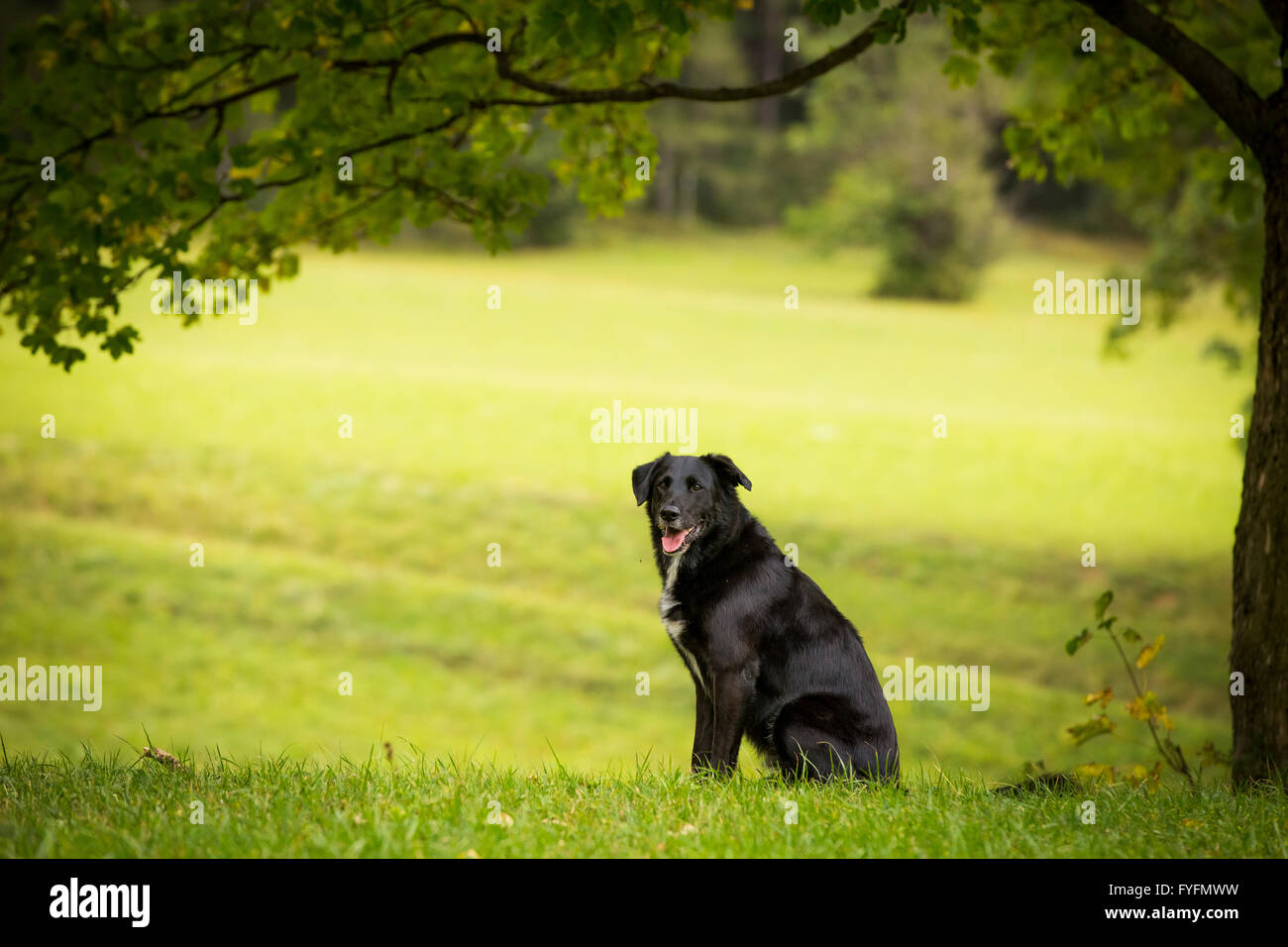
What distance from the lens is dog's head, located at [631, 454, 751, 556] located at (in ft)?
19.9

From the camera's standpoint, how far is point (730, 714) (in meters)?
5.83

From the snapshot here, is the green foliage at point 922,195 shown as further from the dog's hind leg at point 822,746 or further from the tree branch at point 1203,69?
the dog's hind leg at point 822,746

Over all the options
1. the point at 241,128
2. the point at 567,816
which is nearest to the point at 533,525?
the point at 241,128

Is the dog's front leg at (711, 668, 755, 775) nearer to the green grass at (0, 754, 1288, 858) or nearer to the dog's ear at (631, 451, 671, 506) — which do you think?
the green grass at (0, 754, 1288, 858)

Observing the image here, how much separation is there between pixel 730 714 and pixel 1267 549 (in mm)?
3185

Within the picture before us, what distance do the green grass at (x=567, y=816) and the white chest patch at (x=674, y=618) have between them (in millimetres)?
678

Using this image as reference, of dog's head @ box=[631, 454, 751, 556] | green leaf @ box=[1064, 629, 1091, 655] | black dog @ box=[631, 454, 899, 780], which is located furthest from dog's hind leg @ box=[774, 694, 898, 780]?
green leaf @ box=[1064, 629, 1091, 655]

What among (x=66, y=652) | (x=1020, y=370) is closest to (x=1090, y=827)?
(x=66, y=652)

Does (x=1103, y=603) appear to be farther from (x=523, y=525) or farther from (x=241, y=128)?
(x=523, y=525)

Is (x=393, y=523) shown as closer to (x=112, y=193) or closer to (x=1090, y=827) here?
(x=112, y=193)

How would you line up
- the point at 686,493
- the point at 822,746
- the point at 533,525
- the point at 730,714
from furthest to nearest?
the point at 533,525 < the point at 686,493 < the point at 730,714 < the point at 822,746
